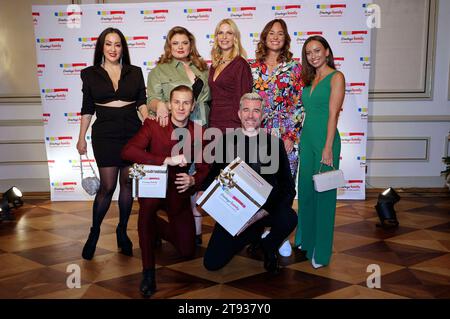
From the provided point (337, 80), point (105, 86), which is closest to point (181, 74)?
point (105, 86)

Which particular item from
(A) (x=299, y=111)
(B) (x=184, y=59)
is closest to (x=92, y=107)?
(B) (x=184, y=59)

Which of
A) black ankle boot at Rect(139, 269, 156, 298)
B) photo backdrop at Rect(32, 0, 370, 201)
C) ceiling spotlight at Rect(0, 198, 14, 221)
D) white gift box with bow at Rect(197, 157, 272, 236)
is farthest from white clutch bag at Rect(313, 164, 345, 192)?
ceiling spotlight at Rect(0, 198, 14, 221)

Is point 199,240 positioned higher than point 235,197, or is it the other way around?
point 235,197

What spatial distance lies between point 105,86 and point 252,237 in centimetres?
136

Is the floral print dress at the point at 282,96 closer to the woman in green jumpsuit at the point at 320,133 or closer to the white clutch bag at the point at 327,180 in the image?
the woman in green jumpsuit at the point at 320,133

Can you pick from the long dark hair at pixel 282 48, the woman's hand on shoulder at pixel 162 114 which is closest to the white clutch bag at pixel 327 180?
the long dark hair at pixel 282 48

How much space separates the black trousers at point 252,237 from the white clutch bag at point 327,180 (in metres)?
0.23

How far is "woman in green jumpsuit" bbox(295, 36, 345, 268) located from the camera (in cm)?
275

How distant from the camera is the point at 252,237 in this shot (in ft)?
9.19

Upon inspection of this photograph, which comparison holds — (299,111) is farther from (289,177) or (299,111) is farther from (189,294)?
(189,294)

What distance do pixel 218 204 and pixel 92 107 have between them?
1212mm

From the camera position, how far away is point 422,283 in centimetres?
259

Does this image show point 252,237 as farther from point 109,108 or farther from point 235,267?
point 109,108

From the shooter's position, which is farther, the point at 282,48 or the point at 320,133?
the point at 282,48
